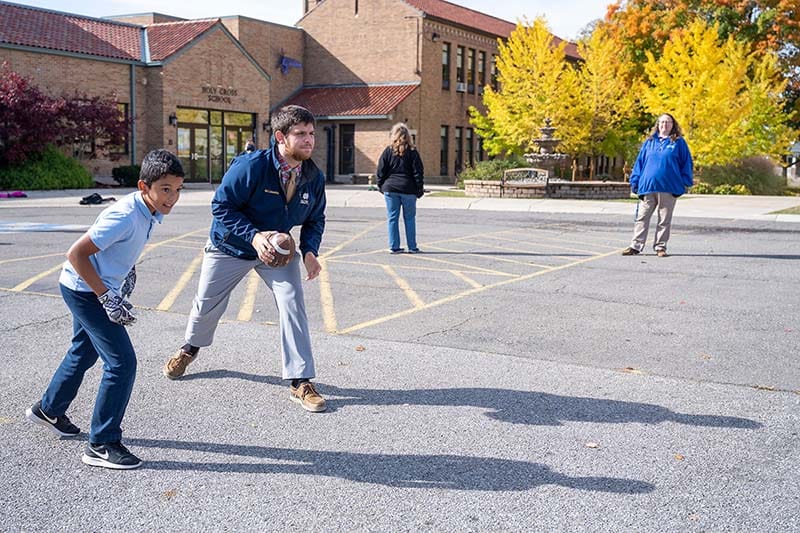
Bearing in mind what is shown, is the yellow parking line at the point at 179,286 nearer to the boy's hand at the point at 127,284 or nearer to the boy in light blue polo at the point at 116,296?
the boy's hand at the point at 127,284

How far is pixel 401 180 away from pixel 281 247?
7.86 metres

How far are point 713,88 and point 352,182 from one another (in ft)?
52.0

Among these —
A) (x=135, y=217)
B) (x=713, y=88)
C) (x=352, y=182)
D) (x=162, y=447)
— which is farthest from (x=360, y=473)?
(x=352, y=182)

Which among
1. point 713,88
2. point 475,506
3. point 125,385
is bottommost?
point 475,506

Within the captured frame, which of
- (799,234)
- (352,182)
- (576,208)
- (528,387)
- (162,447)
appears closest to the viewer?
(162,447)

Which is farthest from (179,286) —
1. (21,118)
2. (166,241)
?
(21,118)

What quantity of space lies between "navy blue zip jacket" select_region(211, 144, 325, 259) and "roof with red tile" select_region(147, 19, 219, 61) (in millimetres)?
30525

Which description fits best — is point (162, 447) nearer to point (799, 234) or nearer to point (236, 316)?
point (236, 316)

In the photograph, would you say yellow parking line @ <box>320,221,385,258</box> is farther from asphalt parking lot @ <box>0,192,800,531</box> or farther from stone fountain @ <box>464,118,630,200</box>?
stone fountain @ <box>464,118,630,200</box>

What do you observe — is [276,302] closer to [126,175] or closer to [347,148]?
[126,175]

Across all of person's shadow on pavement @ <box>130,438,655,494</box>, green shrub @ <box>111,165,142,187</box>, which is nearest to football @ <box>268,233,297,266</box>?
person's shadow on pavement @ <box>130,438,655,494</box>

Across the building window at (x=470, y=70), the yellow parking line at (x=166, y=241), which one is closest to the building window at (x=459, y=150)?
the building window at (x=470, y=70)

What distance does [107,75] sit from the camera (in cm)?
3303

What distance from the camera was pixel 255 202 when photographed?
521cm
